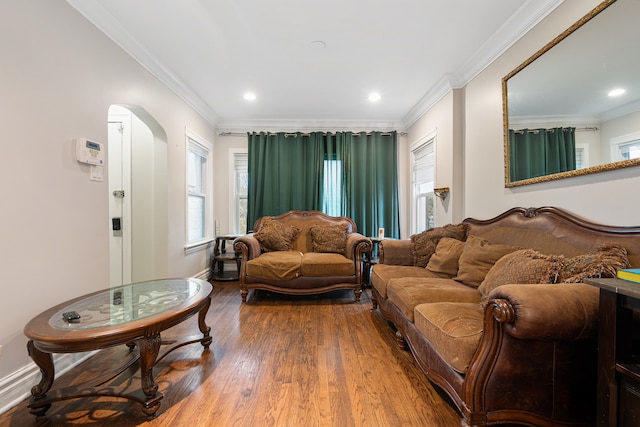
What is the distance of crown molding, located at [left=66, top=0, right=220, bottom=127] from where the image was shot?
190 centimetres

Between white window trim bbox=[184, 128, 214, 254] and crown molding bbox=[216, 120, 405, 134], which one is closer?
white window trim bbox=[184, 128, 214, 254]

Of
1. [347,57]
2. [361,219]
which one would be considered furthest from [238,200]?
[347,57]

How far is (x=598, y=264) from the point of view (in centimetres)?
128

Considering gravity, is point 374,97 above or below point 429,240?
above

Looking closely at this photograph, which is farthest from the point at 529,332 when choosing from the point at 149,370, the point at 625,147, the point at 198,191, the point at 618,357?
the point at 198,191

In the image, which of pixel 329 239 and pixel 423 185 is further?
pixel 423 185

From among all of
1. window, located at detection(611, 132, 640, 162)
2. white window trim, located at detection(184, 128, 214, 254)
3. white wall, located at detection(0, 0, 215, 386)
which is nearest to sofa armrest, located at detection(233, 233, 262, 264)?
white window trim, located at detection(184, 128, 214, 254)

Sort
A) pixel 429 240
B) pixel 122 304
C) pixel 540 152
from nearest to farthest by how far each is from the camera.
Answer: pixel 122 304, pixel 540 152, pixel 429 240

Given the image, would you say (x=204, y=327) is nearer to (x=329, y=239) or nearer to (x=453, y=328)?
(x=453, y=328)

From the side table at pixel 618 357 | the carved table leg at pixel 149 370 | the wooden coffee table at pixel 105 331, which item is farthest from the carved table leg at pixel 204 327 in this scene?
the side table at pixel 618 357

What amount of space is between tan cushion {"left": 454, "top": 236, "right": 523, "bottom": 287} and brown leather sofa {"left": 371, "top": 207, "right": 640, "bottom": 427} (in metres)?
0.23

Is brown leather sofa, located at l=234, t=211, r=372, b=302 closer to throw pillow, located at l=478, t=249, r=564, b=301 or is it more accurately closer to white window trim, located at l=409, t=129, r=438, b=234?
white window trim, located at l=409, t=129, r=438, b=234

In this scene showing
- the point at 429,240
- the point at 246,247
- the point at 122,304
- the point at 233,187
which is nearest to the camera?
the point at 122,304

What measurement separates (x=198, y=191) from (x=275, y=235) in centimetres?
143
